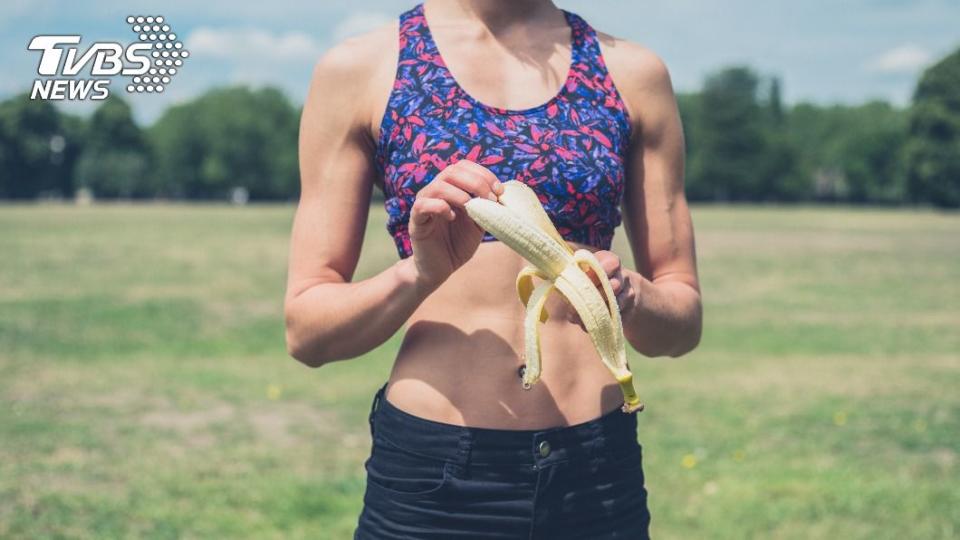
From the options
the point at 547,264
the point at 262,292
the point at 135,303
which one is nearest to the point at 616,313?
the point at 547,264

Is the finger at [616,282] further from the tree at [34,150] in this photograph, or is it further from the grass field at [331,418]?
the tree at [34,150]

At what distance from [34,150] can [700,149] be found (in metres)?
73.1

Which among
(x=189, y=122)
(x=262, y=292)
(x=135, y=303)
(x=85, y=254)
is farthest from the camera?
(x=189, y=122)

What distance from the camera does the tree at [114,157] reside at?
117931 millimetres

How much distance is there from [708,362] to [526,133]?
1112cm

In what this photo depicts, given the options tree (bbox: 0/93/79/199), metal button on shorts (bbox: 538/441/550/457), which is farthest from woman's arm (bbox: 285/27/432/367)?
tree (bbox: 0/93/79/199)

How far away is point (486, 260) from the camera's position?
2496 mm

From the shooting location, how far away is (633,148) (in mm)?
2662

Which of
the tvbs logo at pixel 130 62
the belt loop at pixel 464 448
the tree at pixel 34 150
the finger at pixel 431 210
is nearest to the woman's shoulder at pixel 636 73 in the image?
the finger at pixel 431 210

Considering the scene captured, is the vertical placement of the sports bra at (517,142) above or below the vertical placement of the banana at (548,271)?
above

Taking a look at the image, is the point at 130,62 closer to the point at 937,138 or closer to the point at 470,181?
the point at 470,181

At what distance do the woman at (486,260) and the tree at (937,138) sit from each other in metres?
98.1

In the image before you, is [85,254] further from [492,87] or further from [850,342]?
[492,87]

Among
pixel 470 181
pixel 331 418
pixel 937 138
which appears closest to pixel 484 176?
pixel 470 181
